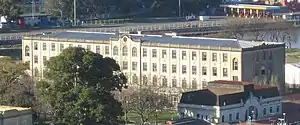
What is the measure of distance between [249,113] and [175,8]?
7178 centimetres

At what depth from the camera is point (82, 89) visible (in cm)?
6006

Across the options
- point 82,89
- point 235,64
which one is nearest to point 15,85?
point 82,89

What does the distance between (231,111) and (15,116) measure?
14.2 metres

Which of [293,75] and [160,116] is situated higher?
[293,75]

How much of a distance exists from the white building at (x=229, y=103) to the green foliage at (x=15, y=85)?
27.0 feet

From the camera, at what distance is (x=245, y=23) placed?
394ft

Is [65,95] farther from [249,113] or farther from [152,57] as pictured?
[152,57]

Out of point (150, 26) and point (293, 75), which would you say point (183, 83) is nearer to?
point (293, 75)

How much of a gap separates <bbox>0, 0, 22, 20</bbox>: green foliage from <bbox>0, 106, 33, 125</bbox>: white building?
59684 mm

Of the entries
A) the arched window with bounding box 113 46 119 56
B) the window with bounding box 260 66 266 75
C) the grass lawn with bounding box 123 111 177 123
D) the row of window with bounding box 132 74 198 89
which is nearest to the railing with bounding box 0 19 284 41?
the arched window with bounding box 113 46 119 56

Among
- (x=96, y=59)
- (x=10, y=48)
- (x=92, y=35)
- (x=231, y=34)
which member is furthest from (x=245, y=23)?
(x=96, y=59)

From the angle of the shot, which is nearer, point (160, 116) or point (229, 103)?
point (229, 103)

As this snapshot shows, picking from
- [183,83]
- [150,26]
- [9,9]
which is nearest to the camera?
[183,83]

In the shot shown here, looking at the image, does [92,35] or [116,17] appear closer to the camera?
[92,35]
